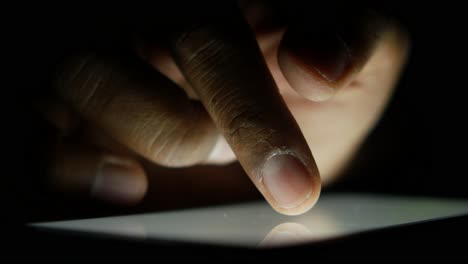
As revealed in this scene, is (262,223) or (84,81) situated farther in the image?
(84,81)

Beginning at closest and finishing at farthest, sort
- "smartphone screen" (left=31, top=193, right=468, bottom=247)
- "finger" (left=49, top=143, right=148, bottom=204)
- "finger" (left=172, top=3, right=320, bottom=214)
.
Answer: "smartphone screen" (left=31, top=193, right=468, bottom=247) → "finger" (left=172, top=3, right=320, bottom=214) → "finger" (left=49, top=143, right=148, bottom=204)

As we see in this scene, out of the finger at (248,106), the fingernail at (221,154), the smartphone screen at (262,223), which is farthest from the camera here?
the fingernail at (221,154)

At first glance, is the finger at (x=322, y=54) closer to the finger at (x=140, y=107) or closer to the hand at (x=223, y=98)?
the hand at (x=223, y=98)

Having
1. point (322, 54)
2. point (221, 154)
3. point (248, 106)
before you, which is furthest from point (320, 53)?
point (221, 154)

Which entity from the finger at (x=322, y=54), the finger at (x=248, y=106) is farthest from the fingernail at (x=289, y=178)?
the finger at (x=322, y=54)

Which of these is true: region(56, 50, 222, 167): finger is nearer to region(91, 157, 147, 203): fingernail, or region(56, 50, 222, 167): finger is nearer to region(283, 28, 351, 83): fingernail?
region(91, 157, 147, 203): fingernail

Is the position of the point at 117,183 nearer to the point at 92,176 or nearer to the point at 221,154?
the point at 92,176

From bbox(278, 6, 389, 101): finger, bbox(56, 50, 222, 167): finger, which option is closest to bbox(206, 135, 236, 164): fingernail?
bbox(56, 50, 222, 167): finger
